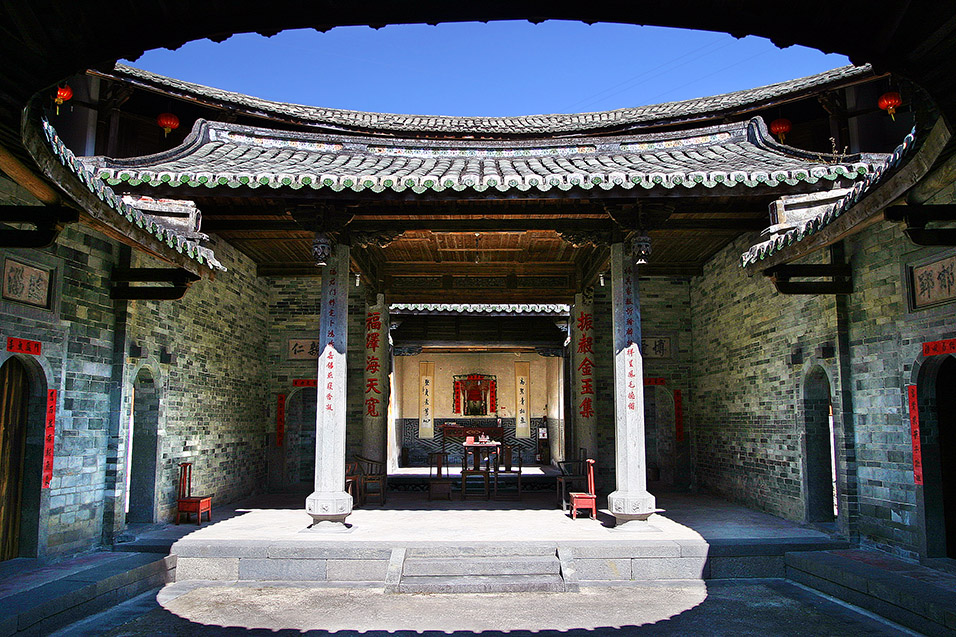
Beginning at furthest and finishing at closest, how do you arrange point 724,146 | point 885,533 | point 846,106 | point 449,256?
point 449,256
point 846,106
point 724,146
point 885,533

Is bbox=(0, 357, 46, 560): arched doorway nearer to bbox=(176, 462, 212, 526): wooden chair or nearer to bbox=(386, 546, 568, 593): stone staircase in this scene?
bbox=(176, 462, 212, 526): wooden chair

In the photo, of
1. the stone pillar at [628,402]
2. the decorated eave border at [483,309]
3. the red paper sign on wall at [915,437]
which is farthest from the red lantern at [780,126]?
the red paper sign on wall at [915,437]

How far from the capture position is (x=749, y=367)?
33.3 feet

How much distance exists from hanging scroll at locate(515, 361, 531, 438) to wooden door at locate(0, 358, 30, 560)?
16063 mm

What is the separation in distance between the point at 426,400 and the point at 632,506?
14.2m

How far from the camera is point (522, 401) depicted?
70.6 feet

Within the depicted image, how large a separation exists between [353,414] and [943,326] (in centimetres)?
918

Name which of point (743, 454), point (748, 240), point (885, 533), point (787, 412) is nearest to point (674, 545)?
point (885, 533)

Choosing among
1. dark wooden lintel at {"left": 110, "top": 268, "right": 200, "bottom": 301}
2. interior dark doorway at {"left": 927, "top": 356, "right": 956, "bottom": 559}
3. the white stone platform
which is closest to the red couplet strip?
interior dark doorway at {"left": 927, "top": 356, "right": 956, "bottom": 559}

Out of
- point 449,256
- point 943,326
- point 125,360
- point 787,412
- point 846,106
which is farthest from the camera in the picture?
point 449,256

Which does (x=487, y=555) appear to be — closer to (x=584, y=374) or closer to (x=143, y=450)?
(x=143, y=450)

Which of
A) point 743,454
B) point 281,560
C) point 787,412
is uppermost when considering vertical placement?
point 787,412

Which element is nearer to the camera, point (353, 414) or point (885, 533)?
point (885, 533)

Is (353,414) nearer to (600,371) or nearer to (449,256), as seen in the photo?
(449,256)
